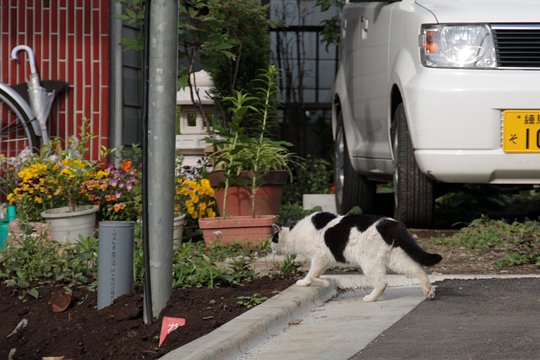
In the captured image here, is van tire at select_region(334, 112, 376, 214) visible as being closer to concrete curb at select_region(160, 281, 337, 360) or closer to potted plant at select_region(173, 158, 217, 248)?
potted plant at select_region(173, 158, 217, 248)

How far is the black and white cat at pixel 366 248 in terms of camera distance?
225 inches

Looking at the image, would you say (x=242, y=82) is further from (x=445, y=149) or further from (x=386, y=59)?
(x=445, y=149)

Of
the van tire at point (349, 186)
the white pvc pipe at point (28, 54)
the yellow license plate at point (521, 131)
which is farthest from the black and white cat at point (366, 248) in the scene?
the white pvc pipe at point (28, 54)

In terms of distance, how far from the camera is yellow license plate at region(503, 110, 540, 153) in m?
7.20

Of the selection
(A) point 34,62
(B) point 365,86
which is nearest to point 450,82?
(B) point 365,86

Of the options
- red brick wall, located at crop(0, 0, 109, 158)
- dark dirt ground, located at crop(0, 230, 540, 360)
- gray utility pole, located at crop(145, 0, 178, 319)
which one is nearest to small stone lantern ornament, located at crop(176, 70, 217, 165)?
red brick wall, located at crop(0, 0, 109, 158)

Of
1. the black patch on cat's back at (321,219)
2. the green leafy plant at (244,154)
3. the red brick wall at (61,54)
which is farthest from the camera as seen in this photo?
the red brick wall at (61,54)

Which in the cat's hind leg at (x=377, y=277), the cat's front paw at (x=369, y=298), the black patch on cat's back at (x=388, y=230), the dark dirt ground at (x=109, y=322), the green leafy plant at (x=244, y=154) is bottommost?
the dark dirt ground at (x=109, y=322)

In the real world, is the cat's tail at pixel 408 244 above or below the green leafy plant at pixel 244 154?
below

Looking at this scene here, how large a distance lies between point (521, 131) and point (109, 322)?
9.42ft

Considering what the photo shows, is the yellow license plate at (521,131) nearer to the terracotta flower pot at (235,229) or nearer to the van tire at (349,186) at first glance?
the terracotta flower pot at (235,229)

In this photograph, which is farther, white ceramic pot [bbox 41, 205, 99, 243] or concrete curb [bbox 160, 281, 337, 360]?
white ceramic pot [bbox 41, 205, 99, 243]

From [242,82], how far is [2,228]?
8.35 feet

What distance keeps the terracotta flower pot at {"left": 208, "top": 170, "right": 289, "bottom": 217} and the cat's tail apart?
266 cm
